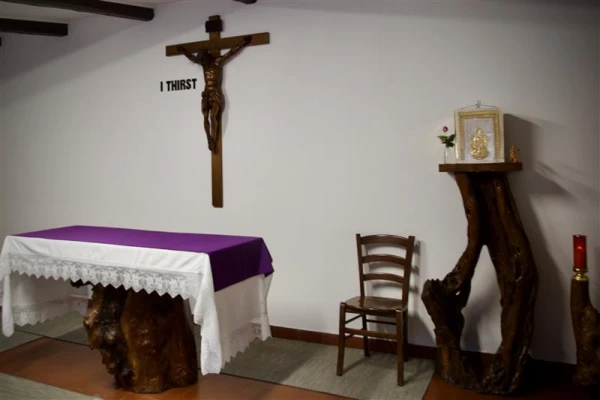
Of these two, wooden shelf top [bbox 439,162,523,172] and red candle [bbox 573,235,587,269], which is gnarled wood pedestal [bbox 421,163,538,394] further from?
red candle [bbox 573,235,587,269]

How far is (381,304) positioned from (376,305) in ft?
0.14

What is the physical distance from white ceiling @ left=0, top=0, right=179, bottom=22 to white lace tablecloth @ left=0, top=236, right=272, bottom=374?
207 centimetres

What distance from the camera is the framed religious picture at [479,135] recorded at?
320cm

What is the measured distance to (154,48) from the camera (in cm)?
460

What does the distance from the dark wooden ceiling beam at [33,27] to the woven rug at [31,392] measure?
285 centimetres

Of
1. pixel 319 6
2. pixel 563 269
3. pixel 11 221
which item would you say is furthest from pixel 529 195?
pixel 11 221

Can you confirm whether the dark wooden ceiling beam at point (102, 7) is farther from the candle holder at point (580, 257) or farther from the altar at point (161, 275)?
the candle holder at point (580, 257)

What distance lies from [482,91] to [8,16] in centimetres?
389

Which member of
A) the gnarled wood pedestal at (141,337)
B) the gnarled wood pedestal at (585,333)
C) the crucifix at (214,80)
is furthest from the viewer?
the crucifix at (214,80)

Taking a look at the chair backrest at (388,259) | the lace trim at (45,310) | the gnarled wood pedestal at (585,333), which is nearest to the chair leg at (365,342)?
the chair backrest at (388,259)

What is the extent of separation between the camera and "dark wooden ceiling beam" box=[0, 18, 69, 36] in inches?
182

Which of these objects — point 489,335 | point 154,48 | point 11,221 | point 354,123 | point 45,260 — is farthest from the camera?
point 11,221

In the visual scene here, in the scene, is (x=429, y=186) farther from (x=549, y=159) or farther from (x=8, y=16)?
(x=8, y=16)

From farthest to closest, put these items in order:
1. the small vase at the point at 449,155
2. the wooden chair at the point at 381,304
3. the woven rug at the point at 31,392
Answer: the small vase at the point at 449,155 < the wooden chair at the point at 381,304 < the woven rug at the point at 31,392
